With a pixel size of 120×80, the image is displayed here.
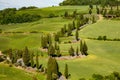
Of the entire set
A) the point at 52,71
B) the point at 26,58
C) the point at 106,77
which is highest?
the point at 26,58

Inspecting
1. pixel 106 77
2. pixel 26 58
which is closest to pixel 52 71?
pixel 106 77

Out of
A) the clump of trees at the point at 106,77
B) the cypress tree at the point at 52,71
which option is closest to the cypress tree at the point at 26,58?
the cypress tree at the point at 52,71

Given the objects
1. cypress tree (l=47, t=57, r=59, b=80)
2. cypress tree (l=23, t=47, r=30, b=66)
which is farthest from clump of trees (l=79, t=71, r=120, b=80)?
cypress tree (l=23, t=47, r=30, b=66)

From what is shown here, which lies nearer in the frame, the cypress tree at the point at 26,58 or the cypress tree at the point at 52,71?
the cypress tree at the point at 52,71

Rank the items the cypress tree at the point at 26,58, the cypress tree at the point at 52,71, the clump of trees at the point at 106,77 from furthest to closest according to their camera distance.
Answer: the cypress tree at the point at 26,58 < the clump of trees at the point at 106,77 < the cypress tree at the point at 52,71

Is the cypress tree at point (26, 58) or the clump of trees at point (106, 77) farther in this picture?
the cypress tree at point (26, 58)

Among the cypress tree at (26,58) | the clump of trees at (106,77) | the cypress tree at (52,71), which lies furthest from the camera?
the cypress tree at (26,58)

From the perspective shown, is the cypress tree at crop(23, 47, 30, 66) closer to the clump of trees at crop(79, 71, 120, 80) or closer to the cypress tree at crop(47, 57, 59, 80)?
the cypress tree at crop(47, 57, 59, 80)

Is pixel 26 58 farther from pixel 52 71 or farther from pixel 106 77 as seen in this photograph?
pixel 106 77

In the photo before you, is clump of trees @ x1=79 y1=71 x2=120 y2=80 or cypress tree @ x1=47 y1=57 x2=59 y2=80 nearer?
cypress tree @ x1=47 y1=57 x2=59 y2=80

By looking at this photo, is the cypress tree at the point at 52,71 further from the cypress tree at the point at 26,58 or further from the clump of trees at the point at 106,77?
the cypress tree at the point at 26,58

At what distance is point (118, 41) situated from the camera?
7082 inches

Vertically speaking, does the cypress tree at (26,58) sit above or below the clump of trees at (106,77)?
above

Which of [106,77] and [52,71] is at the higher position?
[52,71]
